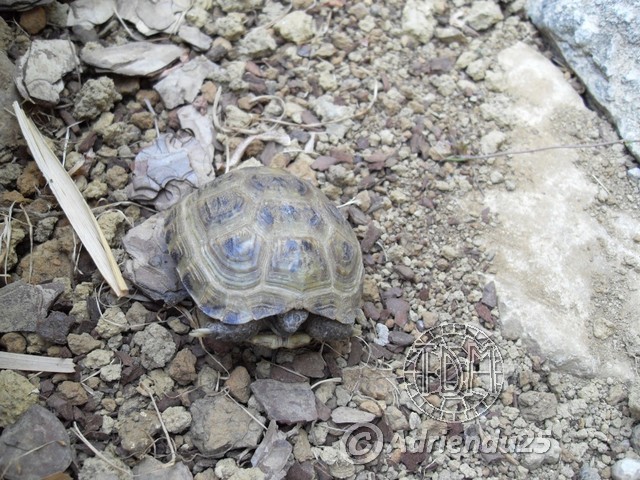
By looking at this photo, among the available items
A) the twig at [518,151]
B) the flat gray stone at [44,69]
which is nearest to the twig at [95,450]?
the flat gray stone at [44,69]

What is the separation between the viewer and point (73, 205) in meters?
3.16

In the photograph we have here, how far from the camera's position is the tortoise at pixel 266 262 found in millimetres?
2758

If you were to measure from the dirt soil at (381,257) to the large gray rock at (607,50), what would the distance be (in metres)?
0.12

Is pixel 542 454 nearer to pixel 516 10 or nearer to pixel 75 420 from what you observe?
pixel 75 420

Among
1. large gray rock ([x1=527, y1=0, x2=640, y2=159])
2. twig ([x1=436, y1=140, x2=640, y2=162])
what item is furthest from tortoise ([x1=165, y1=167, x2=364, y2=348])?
large gray rock ([x1=527, y1=0, x2=640, y2=159])

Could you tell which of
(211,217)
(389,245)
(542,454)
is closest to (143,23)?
(211,217)

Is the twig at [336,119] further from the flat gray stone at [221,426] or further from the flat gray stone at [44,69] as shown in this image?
the flat gray stone at [221,426]

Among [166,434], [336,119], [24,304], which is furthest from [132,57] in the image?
[166,434]

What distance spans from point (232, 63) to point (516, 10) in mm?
1953

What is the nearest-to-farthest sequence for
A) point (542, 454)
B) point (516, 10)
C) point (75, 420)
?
1. point (75, 420)
2. point (542, 454)
3. point (516, 10)

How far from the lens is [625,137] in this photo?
3.74 m

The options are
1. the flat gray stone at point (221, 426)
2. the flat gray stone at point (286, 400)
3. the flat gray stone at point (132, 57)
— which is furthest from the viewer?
the flat gray stone at point (132, 57)

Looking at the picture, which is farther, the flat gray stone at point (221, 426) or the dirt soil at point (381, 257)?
the dirt soil at point (381, 257)

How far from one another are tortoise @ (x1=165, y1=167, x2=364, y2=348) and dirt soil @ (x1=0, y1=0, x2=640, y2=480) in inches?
9.4
